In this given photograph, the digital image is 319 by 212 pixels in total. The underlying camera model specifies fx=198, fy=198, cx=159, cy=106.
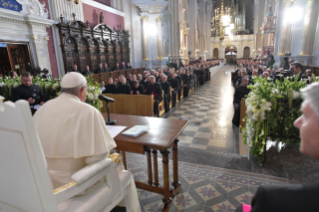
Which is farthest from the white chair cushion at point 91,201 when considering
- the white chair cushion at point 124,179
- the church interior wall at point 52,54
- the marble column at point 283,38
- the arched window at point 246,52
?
the arched window at point 246,52

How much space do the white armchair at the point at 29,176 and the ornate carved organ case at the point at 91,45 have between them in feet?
32.5

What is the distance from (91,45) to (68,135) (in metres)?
11.9

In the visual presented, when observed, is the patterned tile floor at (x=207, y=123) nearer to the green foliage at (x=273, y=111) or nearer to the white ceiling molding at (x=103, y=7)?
the green foliage at (x=273, y=111)

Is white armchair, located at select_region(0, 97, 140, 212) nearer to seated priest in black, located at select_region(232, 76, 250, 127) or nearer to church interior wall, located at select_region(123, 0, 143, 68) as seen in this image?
seated priest in black, located at select_region(232, 76, 250, 127)

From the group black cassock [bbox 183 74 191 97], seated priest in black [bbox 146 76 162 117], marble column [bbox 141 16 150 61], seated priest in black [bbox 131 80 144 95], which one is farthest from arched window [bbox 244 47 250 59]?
seated priest in black [bbox 131 80 144 95]

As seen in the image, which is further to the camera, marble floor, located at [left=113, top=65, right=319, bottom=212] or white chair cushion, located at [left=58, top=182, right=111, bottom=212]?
marble floor, located at [left=113, top=65, right=319, bottom=212]

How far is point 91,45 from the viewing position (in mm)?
12266

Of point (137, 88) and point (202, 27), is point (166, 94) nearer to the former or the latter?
point (137, 88)

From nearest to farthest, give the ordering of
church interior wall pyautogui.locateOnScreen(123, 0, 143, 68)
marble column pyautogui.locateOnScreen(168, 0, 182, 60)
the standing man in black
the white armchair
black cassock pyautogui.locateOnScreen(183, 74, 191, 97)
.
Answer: the white armchair, the standing man in black, black cassock pyautogui.locateOnScreen(183, 74, 191, 97), church interior wall pyautogui.locateOnScreen(123, 0, 143, 68), marble column pyautogui.locateOnScreen(168, 0, 182, 60)

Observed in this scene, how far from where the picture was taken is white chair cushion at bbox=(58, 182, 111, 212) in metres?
1.56

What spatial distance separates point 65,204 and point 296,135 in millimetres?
3483

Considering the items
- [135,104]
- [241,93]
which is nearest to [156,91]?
[135,104]

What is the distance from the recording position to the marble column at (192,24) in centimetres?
2484

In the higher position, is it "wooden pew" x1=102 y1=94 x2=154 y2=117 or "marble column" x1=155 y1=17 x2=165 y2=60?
"marble column" x1=155 y1=17 x2=165 y2=60
